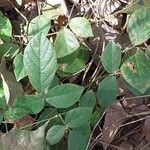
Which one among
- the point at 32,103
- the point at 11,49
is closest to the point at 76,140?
the point at 32,103

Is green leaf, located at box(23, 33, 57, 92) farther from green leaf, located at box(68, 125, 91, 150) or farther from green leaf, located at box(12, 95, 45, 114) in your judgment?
green leaf, located at box(68, 125, 91, 150)

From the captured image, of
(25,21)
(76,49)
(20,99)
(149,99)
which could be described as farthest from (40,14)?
(149,99)

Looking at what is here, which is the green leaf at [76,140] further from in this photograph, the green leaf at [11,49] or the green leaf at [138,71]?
the green leaf at [11,49]

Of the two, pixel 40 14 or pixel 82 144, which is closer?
pixel 82 144

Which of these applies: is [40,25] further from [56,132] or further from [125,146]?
[125,146]

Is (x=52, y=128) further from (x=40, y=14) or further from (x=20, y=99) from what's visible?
(x=40, y=14)

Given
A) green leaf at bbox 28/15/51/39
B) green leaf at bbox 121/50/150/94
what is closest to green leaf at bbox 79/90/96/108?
green leaf at bbox 121/50/150/94
